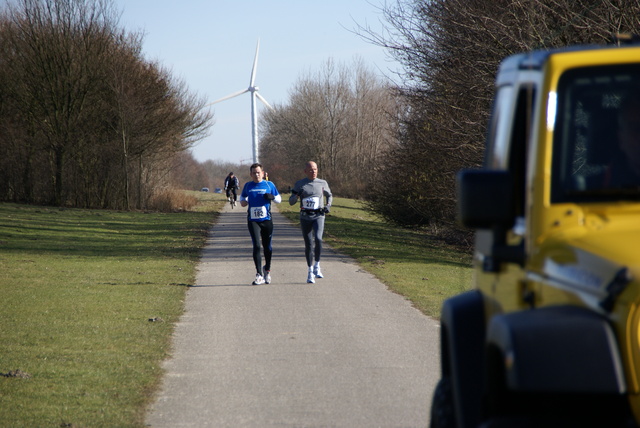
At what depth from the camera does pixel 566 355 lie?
239 centimetres

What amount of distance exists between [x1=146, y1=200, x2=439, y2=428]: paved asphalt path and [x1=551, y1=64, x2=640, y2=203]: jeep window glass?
3.21 meters

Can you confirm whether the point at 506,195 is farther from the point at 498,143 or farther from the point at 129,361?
the point at 129,361

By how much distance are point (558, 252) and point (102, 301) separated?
1087 centimetres

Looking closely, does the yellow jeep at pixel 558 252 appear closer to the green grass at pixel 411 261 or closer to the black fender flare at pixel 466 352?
the black fender flare at pixel 466 352

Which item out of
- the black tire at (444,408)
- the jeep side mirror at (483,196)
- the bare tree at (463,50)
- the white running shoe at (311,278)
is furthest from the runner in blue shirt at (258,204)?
the jeep side mirror at (483,196)

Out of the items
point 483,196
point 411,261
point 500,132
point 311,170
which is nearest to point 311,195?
point 311,170

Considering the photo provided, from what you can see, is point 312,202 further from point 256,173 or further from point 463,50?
point 463,50

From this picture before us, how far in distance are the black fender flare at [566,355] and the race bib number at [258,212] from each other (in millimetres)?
11508

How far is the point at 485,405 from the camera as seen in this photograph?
3.21 m

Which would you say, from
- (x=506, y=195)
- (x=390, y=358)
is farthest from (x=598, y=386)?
(x=390, y=358)

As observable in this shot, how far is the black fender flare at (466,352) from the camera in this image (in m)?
3.38

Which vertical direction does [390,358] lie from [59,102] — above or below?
below

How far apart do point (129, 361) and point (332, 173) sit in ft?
229

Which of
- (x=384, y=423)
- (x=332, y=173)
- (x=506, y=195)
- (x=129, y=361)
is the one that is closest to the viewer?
(x=506, y=195)
